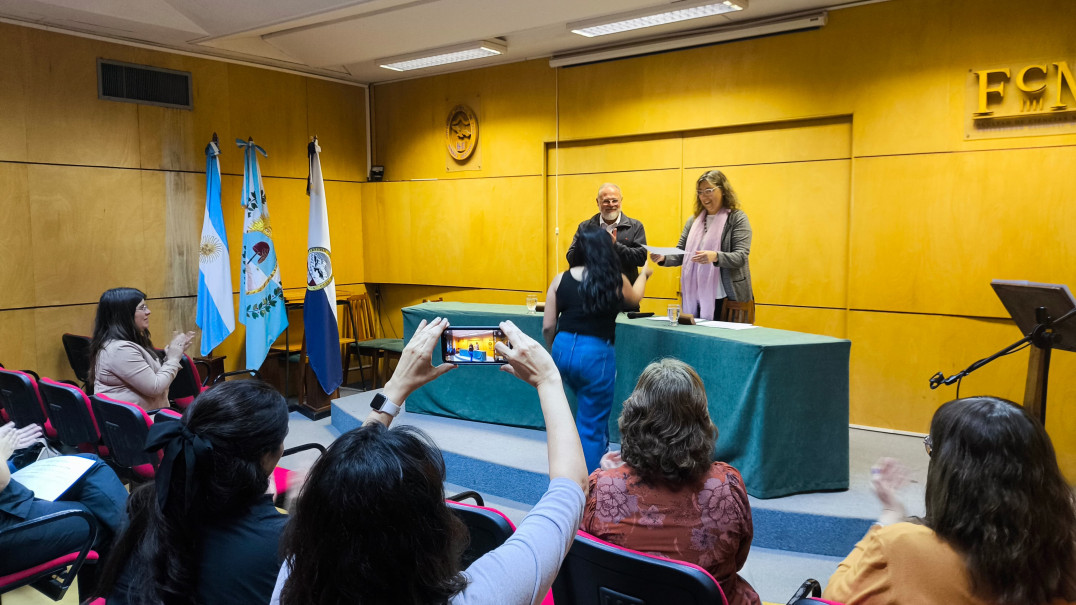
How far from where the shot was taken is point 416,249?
7.41 metres

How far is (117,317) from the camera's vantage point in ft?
12.1

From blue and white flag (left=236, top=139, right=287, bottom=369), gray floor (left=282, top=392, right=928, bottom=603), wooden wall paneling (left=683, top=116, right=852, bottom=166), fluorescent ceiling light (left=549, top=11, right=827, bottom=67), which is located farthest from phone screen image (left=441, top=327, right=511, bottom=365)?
blue and white flag (left=236, top=139, right=287, bottom=369)

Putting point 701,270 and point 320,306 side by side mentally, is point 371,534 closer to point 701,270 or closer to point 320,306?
point 701,270

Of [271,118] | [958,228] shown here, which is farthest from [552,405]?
[271,118]

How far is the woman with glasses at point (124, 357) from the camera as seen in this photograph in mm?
3629

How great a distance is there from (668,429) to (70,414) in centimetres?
307

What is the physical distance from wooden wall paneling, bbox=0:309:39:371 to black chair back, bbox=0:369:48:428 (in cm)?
174

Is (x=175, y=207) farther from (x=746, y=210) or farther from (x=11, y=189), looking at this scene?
(x=746, y=210)

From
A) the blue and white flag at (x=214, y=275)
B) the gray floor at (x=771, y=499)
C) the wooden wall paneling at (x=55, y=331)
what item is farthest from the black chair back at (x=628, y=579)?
the wooden wall paneling at (x=55, y=331)

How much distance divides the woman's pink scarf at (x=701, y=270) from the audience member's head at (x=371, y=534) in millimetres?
3974

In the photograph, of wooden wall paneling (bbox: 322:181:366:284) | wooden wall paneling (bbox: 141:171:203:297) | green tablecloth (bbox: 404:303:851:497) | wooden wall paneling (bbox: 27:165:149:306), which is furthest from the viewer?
wooden wall paneling (bbox: 322:181:366:284)

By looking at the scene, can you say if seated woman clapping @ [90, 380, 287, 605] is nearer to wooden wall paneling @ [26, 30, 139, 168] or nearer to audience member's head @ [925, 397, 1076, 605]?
audience member's head @ [925, 397, 1076, 605]

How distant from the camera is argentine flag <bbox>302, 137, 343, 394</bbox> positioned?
19.5 feet

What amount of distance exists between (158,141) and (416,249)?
8.23 ft
